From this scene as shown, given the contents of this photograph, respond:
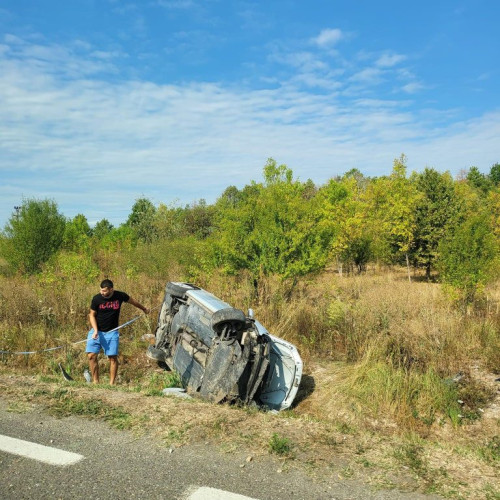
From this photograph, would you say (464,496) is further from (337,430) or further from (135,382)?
(135,382)

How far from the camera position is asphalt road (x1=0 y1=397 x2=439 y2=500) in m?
3.07

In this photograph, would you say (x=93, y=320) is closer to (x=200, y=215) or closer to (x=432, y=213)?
(x=432, y=213)

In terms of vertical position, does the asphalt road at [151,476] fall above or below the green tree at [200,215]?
below

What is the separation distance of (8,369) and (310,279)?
25.6 ft

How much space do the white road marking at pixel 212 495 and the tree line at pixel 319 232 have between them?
8.57m

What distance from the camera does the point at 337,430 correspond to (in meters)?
4.31

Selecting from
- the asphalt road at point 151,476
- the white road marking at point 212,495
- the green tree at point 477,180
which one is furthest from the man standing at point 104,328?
the green tree at point 477,180

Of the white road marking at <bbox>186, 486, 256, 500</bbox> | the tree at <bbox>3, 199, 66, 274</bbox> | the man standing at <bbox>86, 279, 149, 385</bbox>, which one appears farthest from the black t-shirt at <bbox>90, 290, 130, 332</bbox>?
the tree at <bbox>3, 199, 66, 274</bbox>

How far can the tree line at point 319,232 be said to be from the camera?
1194 cm

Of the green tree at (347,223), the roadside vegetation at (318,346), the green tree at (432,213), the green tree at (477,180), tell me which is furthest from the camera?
the green tree at (477,180)

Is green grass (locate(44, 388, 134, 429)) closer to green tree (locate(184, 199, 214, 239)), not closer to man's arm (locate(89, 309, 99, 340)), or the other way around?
man's arm (locate(89, 309, 99, 340))

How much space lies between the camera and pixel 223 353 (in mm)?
5918

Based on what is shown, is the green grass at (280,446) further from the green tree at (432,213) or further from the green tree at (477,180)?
the green tree at (477,180)

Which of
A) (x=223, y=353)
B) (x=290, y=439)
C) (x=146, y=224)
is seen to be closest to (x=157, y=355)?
(x=223, y=353)
